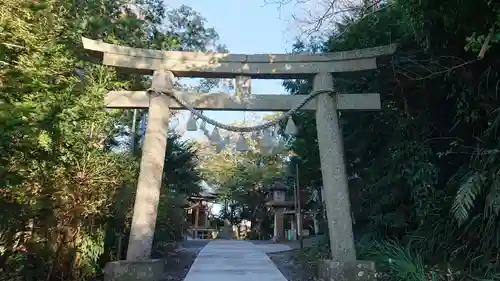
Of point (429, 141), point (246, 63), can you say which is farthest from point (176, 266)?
point (429, 141)

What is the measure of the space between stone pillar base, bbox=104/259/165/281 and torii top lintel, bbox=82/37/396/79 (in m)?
3.14

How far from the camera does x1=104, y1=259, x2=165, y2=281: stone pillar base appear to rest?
5.99 metres

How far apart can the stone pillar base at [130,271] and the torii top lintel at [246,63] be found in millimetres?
3139

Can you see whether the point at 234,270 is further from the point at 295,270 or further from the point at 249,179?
the point at 249,179

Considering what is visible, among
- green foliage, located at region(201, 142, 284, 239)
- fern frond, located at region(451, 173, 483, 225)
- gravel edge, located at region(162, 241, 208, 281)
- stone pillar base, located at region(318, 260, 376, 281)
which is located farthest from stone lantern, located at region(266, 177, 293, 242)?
fern frond, located at region(451, 173, 483, 225)

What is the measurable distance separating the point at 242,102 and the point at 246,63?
694mm

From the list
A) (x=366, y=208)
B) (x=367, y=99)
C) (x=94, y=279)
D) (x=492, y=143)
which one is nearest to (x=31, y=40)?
(x=94, y=279)

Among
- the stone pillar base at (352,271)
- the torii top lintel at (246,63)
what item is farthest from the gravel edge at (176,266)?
the torii top lintel at (246,63)

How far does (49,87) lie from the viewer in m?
4.48

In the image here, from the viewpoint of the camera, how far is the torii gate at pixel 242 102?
6.52 meters

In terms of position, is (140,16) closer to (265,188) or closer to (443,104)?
(443,104)

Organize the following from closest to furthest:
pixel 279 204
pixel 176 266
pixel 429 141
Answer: pixel 429 141
pixel 176 266
pixel 279 204

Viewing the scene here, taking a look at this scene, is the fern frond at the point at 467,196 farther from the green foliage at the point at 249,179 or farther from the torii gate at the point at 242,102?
the green foliage at the point at 249,179

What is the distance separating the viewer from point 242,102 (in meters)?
7.14
